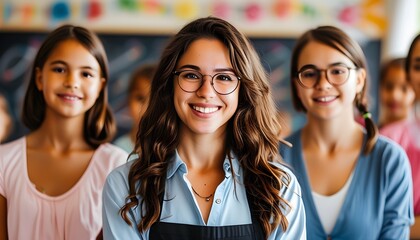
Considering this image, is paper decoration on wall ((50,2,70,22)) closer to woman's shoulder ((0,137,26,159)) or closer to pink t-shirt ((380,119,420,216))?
woman's shoulder ((0,137,26,159))

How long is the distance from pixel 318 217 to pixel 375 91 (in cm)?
A: 316

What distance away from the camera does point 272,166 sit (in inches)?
78.3

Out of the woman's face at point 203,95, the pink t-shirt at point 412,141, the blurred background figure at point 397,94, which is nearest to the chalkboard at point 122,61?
the blurred background figure at point 397,94

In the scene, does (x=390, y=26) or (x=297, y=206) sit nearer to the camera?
(x=297, y=206)

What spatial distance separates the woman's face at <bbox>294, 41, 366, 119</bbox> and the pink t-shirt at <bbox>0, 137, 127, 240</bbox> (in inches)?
34.7

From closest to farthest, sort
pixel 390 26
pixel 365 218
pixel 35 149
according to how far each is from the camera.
Result: pixel 365 218 → pixel 35 149 → pixel 390 26

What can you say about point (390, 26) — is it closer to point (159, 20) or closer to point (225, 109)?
point (159, 20)

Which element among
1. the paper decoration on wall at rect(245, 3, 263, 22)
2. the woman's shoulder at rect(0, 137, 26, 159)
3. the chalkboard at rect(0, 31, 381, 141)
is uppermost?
the paper decoration on wall at rect(245, 3, 263, 22)

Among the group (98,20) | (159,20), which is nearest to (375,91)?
(159,20)

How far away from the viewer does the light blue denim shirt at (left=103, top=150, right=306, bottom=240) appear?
1837mm

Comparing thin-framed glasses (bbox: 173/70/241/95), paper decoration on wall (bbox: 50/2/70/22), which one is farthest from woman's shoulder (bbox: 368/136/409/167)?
paper decoration on wall (bbox: 50/2/70/22)

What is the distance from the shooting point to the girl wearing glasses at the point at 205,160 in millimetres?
1853

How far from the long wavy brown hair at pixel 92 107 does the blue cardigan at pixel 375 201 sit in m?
0.82

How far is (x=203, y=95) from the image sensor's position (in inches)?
72.8
